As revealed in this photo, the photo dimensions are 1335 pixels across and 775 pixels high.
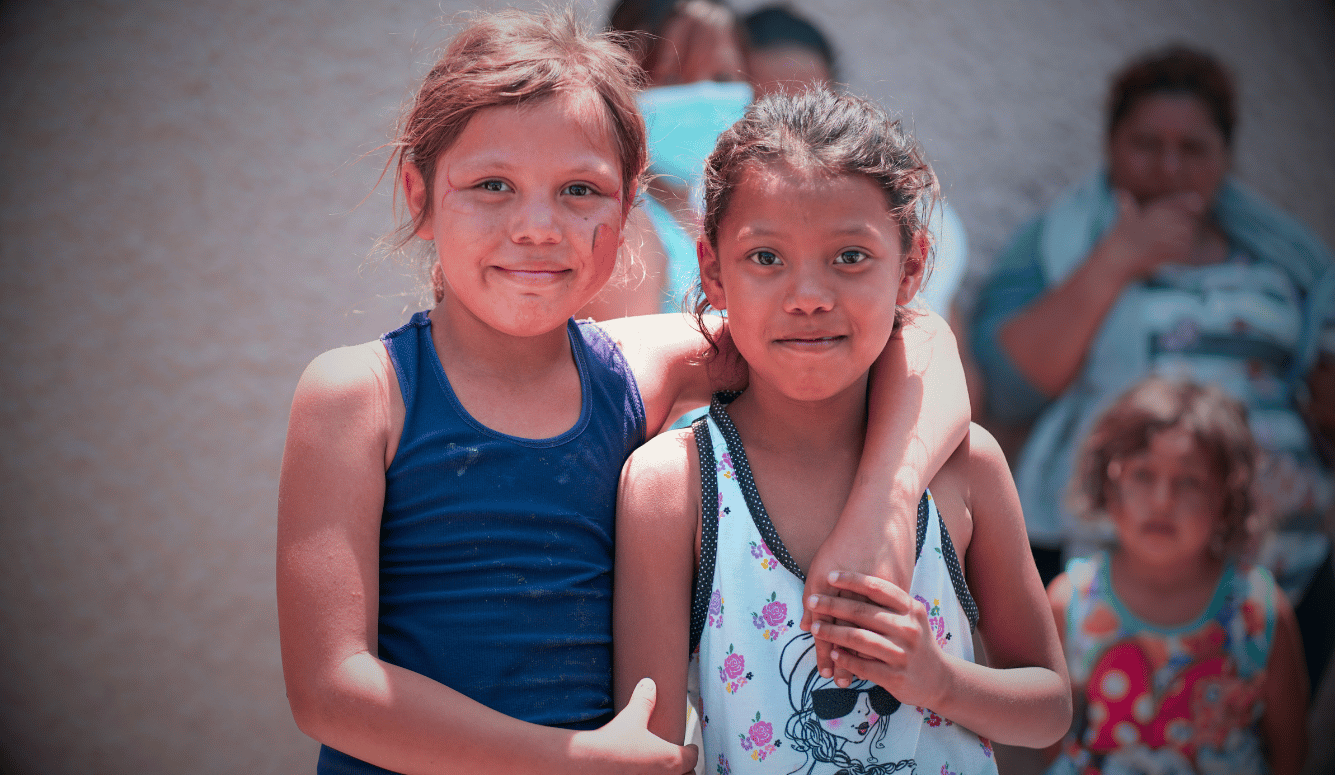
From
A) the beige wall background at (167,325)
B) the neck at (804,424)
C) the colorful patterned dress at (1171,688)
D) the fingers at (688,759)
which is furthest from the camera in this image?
the colorful patterned dress at (1171,688)

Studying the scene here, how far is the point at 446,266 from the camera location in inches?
55.3

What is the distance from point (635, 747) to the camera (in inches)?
48.6

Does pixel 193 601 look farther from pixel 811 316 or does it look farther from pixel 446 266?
pixel 811 316

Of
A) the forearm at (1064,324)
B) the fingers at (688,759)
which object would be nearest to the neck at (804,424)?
the fingers at (688,759)

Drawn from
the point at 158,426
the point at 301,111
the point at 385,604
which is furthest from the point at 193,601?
the point at 385,604

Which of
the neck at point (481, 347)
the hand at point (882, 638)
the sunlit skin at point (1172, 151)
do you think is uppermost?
the sunlit skin at point (1172, 151)

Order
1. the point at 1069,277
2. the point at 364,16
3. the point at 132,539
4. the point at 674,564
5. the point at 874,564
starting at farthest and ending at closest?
the point at 1069,277 → the point at 364,16 → the point at 132,539 → the point at 674,564 → the point at 874,564

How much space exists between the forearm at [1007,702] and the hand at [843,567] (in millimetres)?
149

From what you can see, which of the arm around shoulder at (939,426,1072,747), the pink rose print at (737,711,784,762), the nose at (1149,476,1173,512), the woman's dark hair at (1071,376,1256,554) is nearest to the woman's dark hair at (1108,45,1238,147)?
the woman's dark hair at (1071,376,1256,554)

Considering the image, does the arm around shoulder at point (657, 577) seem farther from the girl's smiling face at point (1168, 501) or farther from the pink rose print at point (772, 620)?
the girl's smiling face at point (1168, 501)

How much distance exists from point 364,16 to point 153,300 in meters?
1.06

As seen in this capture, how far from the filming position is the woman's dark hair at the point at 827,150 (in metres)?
1.39

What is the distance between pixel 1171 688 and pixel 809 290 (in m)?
2.19

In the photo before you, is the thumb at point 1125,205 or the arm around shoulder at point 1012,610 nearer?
the arm around shoulder at point 1012,610
